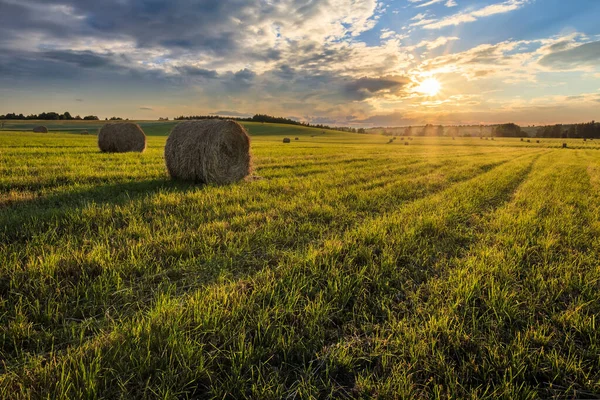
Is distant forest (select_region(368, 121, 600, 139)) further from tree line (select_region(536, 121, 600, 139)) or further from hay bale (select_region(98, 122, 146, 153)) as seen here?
hay bale (select_region(98, 122, 146, 153))

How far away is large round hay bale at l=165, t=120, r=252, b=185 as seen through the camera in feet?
35.2

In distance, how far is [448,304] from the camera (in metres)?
3.38

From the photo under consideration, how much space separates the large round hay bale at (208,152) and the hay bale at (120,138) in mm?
12801

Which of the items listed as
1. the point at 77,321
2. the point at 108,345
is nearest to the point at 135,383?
the point at 108,345

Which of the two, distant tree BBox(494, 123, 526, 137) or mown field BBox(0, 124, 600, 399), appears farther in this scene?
distant tree BBox(494, 123, 526, 137)

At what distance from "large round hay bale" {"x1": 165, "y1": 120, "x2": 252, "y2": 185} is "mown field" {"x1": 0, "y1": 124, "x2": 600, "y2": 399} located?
4088 millimetres

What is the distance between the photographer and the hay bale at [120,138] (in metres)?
21.9

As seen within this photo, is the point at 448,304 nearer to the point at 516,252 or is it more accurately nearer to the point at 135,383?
the point at 516,252

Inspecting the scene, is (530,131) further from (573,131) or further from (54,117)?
(54,117)

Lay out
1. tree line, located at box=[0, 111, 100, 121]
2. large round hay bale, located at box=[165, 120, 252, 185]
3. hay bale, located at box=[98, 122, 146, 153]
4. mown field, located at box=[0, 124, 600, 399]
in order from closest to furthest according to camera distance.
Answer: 1. mown field, located at box=[0, 124, 600, 399]
2. large round hay bale, located at box=[165, 120, 252, 185]
3. hay bale, located at box=[98, 122, 146, 153]
4. tree line, located at box=[0, 111, 100, 121]

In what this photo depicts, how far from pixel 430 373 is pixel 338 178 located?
388 inches

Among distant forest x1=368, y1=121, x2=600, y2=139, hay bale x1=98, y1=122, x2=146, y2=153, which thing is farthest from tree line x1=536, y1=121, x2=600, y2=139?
hay bale x1=98, y1=122, x2=146, y2=153

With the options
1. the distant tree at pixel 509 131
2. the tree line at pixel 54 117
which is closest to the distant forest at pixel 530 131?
the distant tree at pixel 509 131

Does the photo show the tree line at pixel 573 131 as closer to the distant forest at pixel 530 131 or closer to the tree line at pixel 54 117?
the distant forest at pixel 530 131
